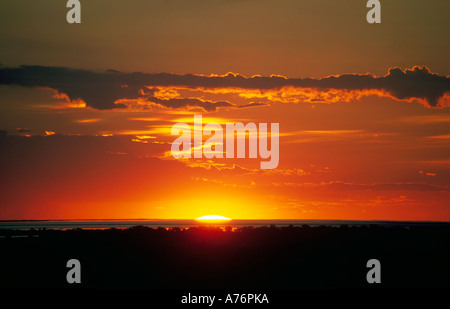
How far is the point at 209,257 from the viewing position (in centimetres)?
4281

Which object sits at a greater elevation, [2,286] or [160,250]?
[160,250]

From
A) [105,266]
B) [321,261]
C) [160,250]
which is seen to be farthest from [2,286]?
[321,261]

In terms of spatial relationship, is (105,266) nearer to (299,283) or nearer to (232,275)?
(232,275)

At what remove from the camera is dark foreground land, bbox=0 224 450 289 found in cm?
3438

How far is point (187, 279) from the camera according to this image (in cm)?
3500

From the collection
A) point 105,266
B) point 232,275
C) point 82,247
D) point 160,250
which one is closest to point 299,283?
point 232,275

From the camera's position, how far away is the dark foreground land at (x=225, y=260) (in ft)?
113

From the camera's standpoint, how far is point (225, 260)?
4122cm
